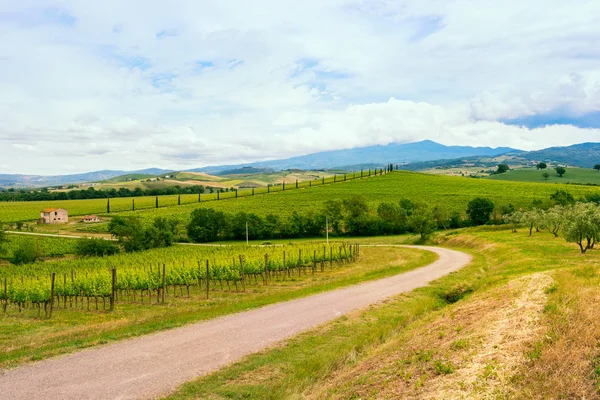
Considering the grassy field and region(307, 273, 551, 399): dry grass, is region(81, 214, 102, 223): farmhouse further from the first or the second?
region(307, 273, 551, 399): dry grass

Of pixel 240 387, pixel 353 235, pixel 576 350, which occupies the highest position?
pixel 576 350

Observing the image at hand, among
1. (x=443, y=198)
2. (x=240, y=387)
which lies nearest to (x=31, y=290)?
Result: (x=240, y=387)

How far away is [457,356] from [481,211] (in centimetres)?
8976

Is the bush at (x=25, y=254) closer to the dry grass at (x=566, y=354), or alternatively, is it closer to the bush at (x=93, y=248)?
the bush at (x=93, y=248)

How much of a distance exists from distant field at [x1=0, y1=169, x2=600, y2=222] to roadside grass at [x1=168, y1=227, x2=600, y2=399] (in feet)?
301

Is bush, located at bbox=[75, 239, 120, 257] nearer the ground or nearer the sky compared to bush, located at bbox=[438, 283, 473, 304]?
nearer the ground

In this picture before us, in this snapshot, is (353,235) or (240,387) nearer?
(240,387)

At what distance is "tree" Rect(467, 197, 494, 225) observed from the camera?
92.6m

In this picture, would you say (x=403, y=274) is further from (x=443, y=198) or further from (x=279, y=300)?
(x=443, y=198)

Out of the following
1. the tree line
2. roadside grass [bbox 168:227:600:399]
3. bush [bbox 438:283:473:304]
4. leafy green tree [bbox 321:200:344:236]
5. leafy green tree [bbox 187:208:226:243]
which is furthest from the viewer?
the tree line

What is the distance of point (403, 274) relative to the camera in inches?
1248

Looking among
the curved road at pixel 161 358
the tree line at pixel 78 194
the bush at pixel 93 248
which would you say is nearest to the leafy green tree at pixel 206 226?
the bush at pixel 93 248

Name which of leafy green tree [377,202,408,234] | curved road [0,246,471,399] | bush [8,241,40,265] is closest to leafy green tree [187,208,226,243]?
bush [8,241,40,265]

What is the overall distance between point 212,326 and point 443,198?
107m
